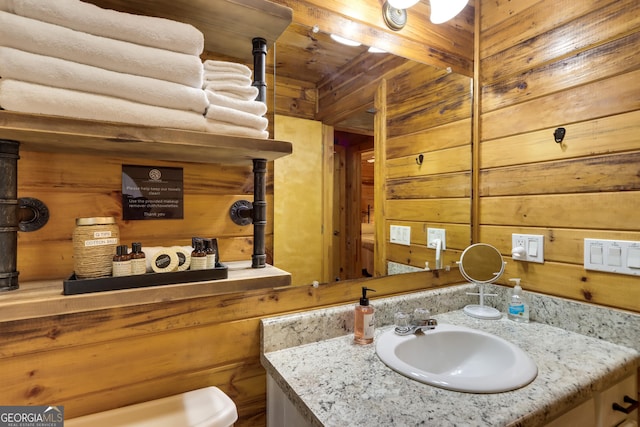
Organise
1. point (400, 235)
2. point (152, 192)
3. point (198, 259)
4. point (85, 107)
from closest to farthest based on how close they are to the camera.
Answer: point (85, 107)
point (198, 259)
point (152, 192)
point (400, 235)

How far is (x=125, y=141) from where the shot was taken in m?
0.58

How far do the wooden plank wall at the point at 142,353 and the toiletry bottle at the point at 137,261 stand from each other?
21cm

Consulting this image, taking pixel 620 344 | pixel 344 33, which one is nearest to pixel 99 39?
pixel 344 33

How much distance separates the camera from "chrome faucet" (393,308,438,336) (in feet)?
3.22

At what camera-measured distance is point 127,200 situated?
766mm

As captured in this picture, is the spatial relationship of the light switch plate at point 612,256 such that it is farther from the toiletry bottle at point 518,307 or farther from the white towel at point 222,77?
the white towel at point 222,77

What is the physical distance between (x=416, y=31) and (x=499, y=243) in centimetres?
94

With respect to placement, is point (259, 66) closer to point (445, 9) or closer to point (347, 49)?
point (347, 49)

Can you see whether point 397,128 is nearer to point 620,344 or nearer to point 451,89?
point 451,89

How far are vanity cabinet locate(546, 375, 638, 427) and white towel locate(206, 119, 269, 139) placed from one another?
0.93 metres

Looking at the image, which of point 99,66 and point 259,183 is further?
point 259,183

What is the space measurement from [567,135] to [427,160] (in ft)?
1.57

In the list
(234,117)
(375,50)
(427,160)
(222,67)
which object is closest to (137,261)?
(234,117)

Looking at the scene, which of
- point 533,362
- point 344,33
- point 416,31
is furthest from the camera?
point 416,31
